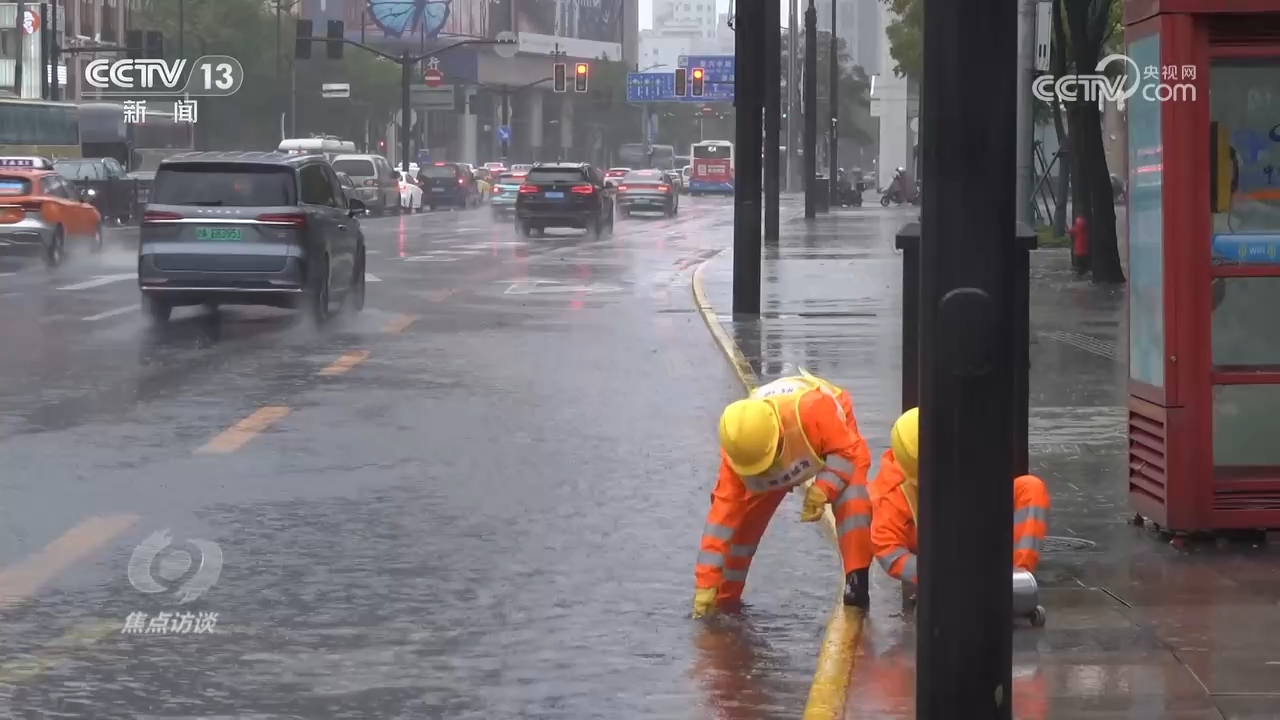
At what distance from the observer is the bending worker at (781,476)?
300 inches

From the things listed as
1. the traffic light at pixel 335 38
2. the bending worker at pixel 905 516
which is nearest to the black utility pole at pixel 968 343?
the bending worker at pixel 905 516

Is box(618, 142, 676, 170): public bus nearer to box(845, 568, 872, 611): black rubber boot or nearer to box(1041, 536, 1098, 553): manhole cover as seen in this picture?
box(1041, 536, 1098, 553): manhole cover

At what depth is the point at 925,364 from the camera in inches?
204

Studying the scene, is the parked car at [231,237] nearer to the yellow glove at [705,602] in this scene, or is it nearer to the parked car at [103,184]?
the yellow glove at [705,602]

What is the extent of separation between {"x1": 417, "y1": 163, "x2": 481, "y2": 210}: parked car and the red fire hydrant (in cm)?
4519

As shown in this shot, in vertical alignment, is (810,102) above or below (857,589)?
above

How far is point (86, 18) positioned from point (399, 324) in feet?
249

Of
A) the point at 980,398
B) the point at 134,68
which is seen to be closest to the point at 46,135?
the point at 134,68

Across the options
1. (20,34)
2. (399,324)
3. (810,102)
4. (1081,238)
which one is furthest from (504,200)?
(399,324)

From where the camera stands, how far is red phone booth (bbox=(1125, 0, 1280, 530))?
8555 millimetres

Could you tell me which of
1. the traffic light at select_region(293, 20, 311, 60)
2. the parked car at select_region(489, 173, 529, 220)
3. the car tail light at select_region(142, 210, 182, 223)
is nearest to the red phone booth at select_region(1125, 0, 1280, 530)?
the car tail light at select_region(142, 210, 182, 223)

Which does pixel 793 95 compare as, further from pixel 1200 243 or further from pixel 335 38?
pixel 1200 243

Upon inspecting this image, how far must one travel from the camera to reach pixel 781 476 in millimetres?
7664

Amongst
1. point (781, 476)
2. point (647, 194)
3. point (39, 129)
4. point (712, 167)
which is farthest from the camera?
point (712, 167)
